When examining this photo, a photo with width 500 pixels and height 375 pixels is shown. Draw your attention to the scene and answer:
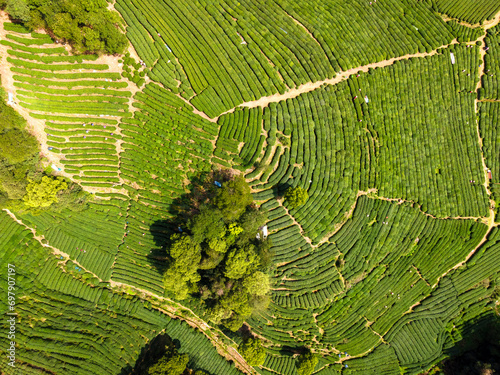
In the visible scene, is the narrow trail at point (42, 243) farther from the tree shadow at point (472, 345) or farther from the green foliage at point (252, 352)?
the tree shadow at point (472, 345)

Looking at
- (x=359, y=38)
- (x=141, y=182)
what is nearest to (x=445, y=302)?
(x=359, y=38)

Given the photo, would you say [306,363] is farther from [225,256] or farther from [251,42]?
[251,42]

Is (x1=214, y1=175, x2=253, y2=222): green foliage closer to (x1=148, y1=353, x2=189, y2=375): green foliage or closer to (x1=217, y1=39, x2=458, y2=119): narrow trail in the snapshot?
(x1=217, y1=39, x2=458, y2=119): narrow trail

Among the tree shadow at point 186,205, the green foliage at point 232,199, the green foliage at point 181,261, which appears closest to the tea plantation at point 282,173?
the tree shadow at point 186,205

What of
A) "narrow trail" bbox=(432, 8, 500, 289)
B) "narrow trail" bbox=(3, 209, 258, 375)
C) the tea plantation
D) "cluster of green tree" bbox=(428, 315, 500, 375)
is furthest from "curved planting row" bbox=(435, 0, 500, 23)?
"narrow trail" bbox=(3, 209, 258, 375)

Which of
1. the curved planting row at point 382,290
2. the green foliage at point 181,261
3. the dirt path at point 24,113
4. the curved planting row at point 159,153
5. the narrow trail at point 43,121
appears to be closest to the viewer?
the green foliage at point 181,261

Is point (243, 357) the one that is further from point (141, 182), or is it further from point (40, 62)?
point (40, 62)
